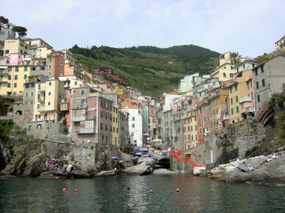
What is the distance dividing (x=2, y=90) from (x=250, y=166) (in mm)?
80433

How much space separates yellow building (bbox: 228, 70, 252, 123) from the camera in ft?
212

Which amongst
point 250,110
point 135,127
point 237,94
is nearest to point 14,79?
point 135,127

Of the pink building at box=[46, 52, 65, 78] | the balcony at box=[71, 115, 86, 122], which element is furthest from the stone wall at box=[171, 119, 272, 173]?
the pink building at box=[46, 52, 65, 78]

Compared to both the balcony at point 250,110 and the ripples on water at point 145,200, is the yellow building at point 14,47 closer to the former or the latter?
the ripples on water at point 145,200

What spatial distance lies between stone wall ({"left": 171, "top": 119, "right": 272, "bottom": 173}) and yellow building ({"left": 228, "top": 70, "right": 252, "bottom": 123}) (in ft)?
21.7

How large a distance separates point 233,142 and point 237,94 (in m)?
13.2

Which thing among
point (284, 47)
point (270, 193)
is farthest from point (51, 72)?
point (284, 47)

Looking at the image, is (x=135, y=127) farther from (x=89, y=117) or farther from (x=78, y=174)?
(x=78, y=174)

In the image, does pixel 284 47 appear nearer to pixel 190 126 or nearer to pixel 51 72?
pixel 190 126

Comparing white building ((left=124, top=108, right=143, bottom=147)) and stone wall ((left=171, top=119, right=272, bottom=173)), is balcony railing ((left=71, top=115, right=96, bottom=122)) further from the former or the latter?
white building ((left=124, top=108, right=143, bottom=147))

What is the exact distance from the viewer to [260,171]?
1757 inches

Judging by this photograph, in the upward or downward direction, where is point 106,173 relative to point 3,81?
downward

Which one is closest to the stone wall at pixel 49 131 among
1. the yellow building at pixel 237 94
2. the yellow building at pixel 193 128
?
the yellow building at pixel 193 128

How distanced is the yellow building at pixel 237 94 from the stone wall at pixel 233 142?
6.60m
